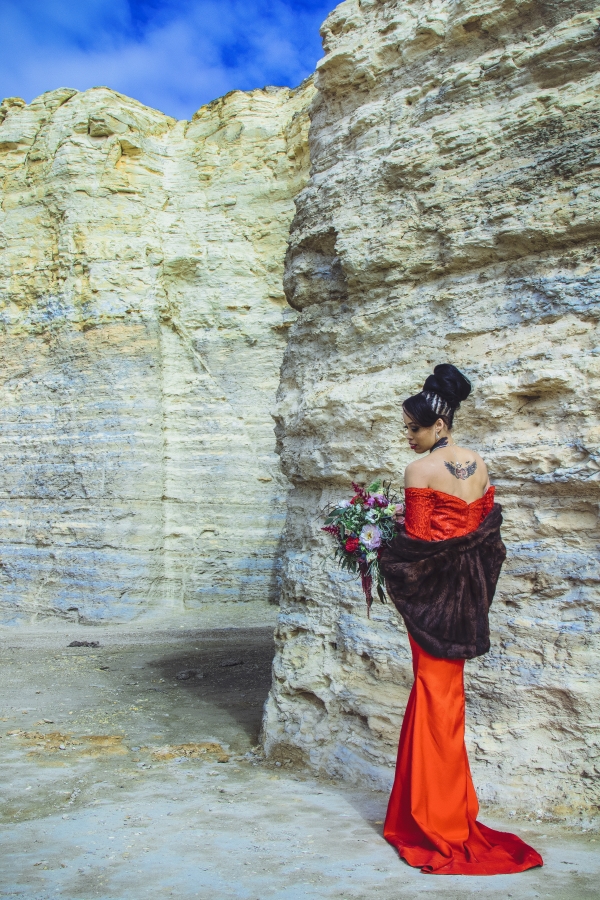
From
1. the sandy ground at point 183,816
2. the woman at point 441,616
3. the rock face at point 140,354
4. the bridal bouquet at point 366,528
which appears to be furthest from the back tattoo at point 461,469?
the rock face at point 140,354

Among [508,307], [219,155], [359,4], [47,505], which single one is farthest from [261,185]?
[508,307]

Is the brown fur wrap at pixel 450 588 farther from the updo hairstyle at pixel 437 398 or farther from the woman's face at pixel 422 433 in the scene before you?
the updo hairstyle at pixel 437 398

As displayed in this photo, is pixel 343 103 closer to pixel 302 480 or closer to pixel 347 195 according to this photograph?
pixel 347 195

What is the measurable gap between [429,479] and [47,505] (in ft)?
35.0

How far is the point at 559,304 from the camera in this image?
164 inches

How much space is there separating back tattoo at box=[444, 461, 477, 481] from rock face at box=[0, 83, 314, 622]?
9.70 m

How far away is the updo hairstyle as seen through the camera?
359 cm

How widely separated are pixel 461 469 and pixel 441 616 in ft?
2.23

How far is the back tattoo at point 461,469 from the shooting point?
353 centimetres

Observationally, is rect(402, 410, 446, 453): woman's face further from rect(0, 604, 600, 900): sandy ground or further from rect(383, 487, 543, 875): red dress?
rect(0, 604, 600, 900): sandy ground

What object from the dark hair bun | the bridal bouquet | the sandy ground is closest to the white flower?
the bridal bouquet

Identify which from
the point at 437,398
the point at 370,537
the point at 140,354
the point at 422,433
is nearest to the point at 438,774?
the point at 370,537

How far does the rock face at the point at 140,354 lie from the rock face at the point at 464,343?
7573 millimetres

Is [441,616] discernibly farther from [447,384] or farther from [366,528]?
[447,384]
